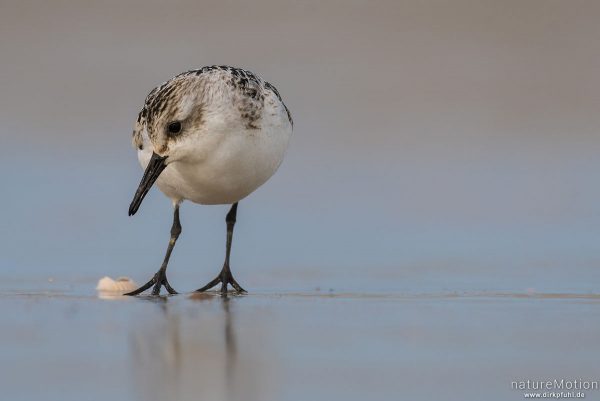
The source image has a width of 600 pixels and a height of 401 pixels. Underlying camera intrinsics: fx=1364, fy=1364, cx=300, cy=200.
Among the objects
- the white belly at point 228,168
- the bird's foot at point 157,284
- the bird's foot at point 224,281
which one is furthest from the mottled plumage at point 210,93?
the bird's foot at point 224,281

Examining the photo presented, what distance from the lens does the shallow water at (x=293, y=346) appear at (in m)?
4.29

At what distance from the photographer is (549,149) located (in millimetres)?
12898

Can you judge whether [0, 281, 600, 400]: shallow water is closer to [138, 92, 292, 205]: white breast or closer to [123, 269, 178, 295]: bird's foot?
[123, 269, 178, 295]: bird's foot

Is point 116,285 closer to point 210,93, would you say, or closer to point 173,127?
point 173,127

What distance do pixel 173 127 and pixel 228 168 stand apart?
40cm

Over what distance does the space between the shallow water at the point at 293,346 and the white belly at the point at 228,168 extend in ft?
2.52

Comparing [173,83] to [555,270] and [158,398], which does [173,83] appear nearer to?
[555,270]

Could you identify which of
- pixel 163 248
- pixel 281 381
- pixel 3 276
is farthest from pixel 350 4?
pixel 281 381

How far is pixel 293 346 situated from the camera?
5.05 m

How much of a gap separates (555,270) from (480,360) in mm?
3415

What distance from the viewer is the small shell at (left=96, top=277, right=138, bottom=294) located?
740 cm

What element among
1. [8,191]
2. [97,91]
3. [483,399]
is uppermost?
[97,91]

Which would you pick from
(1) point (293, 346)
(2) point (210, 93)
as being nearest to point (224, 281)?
(2) point (210, 93)

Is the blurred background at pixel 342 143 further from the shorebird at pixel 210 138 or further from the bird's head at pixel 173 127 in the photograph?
the bird's head at pixel 173 127
